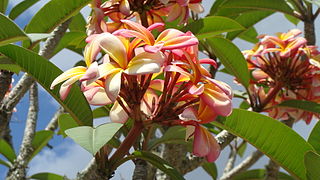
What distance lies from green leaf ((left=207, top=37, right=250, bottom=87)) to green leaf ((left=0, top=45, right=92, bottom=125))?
555 millimetres

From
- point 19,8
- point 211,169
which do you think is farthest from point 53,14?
point 211,169

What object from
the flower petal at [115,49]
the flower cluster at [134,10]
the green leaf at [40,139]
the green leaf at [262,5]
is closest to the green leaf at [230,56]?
the flower cluster at [134,10]

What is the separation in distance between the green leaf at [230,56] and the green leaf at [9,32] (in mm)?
743

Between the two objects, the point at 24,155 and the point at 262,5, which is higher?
the point at 262,5

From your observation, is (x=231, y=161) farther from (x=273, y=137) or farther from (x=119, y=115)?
(x=119, y=115)

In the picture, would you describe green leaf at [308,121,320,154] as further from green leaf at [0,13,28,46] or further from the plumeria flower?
green leaf at [0,13,28,46]

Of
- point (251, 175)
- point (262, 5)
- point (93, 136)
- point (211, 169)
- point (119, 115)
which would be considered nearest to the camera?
point (93, 136)

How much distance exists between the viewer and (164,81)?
92cm

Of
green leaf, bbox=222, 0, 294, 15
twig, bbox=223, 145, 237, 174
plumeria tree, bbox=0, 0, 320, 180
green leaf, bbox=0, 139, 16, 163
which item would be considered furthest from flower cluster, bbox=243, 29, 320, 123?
green leaf, bbox=0, 139, 16, 163

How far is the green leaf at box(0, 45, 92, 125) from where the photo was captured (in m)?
1.01

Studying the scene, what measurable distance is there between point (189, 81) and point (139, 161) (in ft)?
1.43

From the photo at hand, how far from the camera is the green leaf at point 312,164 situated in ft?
3.08

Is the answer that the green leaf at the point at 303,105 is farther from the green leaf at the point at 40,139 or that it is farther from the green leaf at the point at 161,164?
the green leaf at the point at 40,139

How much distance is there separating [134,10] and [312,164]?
0.72 metres
